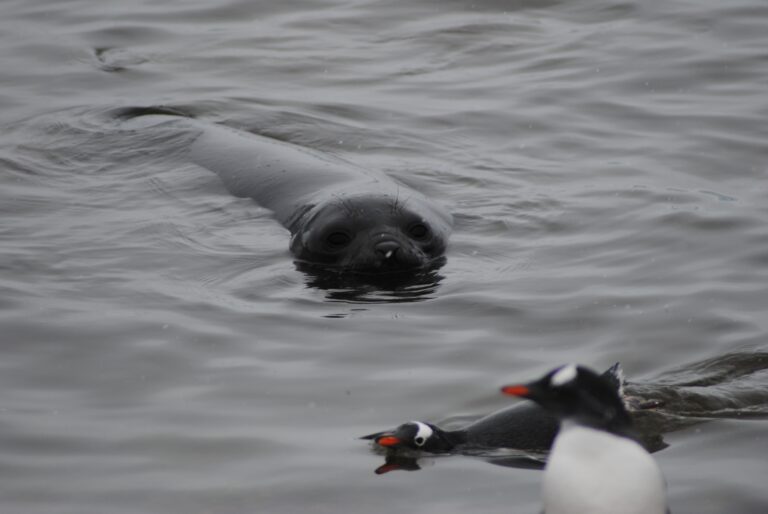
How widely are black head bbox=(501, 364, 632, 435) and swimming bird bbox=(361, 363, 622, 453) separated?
62.8 inches

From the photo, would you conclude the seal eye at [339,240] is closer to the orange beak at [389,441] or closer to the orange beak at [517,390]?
the orange beak at [389,441]

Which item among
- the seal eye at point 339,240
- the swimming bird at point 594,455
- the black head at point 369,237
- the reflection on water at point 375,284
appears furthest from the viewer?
the seal eye at point 339,240

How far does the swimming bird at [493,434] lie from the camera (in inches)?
225

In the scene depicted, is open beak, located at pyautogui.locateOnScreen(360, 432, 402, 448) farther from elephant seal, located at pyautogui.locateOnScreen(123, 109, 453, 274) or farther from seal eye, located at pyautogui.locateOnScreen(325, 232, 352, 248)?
seal eye, located at pyautogui.locateOnScreen(325, 232, 352, 248)

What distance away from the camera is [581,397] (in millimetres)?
4031

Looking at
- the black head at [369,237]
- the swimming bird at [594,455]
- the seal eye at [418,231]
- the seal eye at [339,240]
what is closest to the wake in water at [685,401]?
the swimming bird at [594,455]

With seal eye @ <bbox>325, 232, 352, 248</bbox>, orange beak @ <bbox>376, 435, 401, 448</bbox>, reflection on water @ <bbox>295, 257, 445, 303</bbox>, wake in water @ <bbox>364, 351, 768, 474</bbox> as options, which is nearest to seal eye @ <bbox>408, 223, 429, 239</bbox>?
reflection on water @ <bbox>295, 257, 445, 303</bbox>

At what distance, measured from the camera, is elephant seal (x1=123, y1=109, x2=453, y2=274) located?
8383mm

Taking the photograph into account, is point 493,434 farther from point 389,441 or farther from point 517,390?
point 517,390

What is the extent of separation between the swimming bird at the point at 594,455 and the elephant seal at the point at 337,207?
4.27 m

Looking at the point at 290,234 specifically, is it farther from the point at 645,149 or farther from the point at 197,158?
the point at 645,149

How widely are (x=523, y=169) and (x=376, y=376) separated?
4.13 m

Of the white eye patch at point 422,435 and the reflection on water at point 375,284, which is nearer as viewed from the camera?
the white eye patch at point 422,435

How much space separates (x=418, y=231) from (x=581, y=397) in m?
4.58
